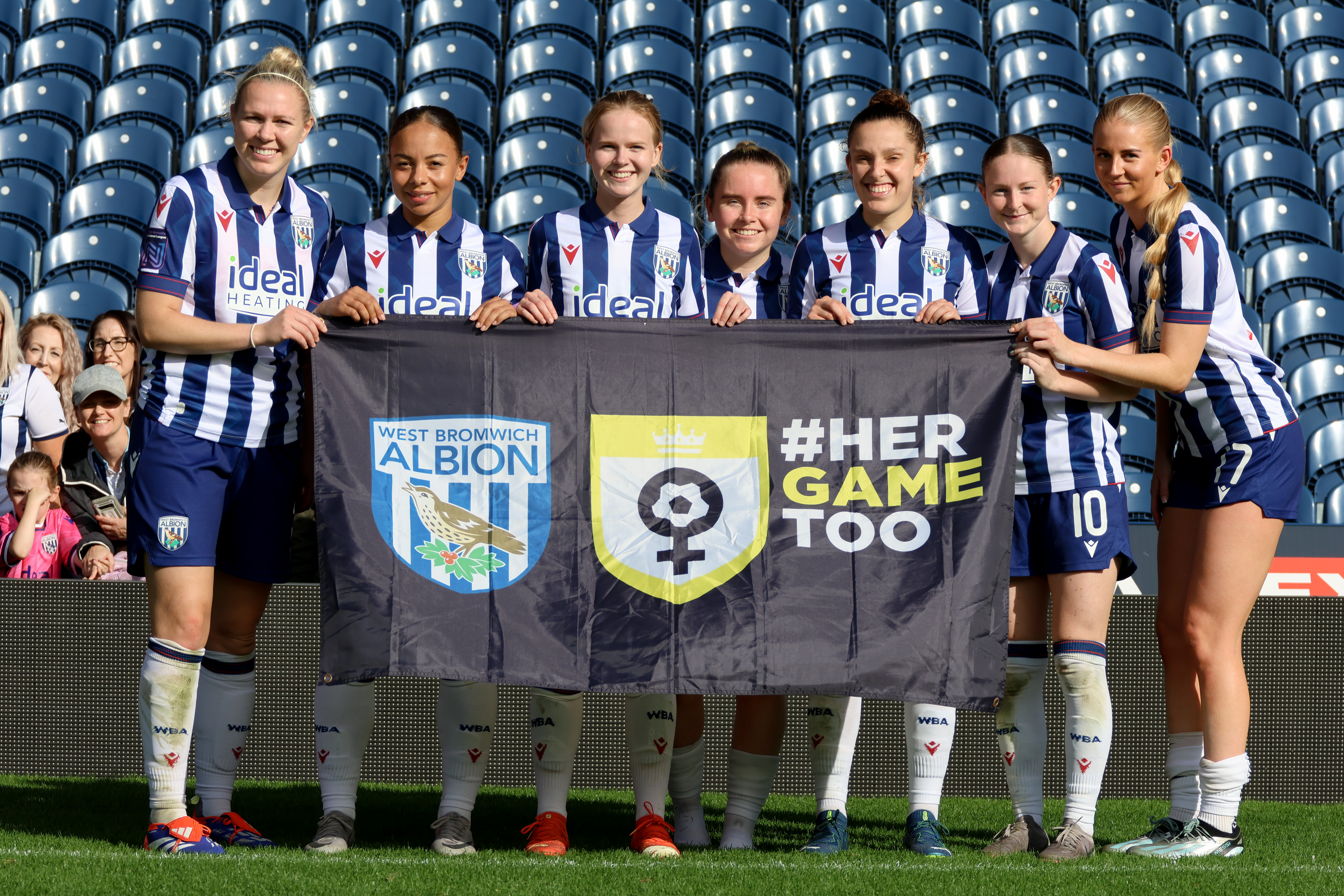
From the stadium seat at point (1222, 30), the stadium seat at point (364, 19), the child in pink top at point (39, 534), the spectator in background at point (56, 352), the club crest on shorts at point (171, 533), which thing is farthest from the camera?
the stadium seat at point (1222, 30)

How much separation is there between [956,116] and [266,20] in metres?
5.53

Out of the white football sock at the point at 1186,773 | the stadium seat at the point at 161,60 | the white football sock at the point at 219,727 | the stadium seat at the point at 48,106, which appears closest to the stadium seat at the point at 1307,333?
the white football sock at the point at 1186,773

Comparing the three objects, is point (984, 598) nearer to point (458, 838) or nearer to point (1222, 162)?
point (458, 838)

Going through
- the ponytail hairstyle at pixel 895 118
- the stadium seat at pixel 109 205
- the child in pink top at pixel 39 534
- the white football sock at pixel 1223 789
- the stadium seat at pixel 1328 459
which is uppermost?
the stadium seat at pixel 109 205

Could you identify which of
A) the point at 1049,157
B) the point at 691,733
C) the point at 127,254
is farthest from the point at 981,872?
the point at 127,254

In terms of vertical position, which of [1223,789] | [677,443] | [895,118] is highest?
[895,118]

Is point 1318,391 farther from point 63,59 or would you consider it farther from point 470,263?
point 63,59

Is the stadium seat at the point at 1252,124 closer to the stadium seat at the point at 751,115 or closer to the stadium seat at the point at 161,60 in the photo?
the stadium seat at the point at 751,115

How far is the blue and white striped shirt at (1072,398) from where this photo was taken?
10.5 feet

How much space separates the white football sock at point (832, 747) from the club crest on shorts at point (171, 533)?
171cm

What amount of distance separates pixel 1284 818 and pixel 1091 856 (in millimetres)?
1082

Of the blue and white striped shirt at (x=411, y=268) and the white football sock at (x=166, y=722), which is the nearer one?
the white football sock at (x=166, y=722)

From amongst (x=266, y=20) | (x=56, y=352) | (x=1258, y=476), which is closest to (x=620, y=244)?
(x=1258, y=476)

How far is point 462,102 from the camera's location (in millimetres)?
9086
